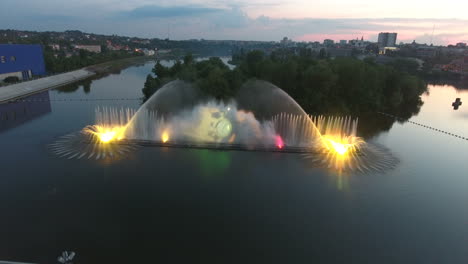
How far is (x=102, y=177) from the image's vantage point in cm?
2412

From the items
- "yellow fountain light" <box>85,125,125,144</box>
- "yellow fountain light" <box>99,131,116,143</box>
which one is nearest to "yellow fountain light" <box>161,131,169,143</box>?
"yellow fountain light" <box>85,125,125,144</box>

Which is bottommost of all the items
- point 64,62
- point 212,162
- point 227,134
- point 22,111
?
point 22,111

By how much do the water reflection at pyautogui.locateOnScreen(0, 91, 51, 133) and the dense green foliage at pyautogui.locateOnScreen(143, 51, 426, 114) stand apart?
19065mm

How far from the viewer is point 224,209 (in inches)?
784

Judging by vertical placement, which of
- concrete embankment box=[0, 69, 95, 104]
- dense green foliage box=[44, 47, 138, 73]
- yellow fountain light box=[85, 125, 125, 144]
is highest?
dense green foliage box=[44, 47, 138, 73]

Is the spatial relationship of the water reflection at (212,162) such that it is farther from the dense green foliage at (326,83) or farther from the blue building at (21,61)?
the blue building at (21,61)

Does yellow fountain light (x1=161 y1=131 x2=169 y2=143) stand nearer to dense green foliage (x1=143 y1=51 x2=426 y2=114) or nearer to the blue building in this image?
dense green foliage (x1=143 y1=51 x2=426 y2=114)

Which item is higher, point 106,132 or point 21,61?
point 21,61

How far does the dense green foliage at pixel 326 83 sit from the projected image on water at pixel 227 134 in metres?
6.17

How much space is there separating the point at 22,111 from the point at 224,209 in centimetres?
4721

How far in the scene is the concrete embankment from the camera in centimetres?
5764

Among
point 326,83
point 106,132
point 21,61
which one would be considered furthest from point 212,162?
point 21,61

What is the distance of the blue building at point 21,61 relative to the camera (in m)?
68.6

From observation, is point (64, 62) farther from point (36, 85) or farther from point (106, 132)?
point (106, 132)
